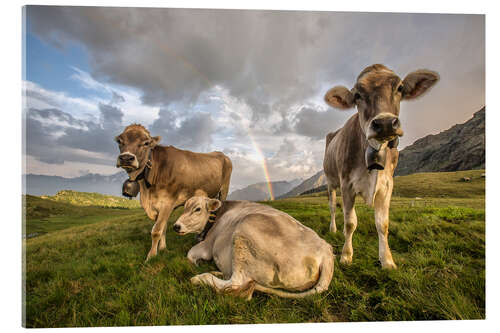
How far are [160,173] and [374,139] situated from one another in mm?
3809

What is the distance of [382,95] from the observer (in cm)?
264

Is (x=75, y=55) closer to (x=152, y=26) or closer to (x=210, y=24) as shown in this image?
(x=152, y=26)

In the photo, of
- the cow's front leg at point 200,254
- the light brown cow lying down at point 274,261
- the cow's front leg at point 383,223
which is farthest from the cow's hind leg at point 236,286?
the cow's front leg at point 383,223

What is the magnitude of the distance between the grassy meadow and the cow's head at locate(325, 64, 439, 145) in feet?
5.27

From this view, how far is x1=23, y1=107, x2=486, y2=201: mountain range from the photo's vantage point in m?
3.29

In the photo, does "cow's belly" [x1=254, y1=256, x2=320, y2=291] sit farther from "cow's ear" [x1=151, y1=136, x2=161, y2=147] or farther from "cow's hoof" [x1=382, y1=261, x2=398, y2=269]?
"cow's ear" [x1=151, y1=136, x2=161, y2=147]

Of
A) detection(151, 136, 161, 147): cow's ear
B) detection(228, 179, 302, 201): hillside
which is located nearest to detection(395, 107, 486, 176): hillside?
detection(228, 179, 302, 201): hillside

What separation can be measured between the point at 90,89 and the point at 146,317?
3.60 meters

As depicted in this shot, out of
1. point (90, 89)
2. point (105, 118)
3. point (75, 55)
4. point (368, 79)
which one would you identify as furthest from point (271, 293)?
point (75, 55)

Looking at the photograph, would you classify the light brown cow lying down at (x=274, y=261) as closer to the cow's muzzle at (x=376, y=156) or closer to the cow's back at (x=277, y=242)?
the cow's back at (x=277, y=242)

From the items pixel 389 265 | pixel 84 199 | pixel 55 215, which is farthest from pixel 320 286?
pixel 84 199

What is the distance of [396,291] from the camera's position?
223 cm

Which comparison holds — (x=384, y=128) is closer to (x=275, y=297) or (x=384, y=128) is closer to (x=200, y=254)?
(x=275, y=297)

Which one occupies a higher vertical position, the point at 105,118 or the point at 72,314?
the point at 105,118
